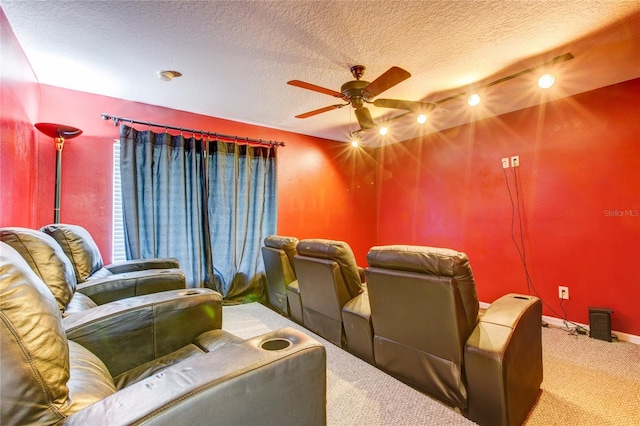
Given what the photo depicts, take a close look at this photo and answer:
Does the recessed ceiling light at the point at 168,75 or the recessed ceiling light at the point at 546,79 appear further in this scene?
the recessed ceiling light at the point at 168,75

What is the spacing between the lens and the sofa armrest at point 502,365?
1383 millimetres

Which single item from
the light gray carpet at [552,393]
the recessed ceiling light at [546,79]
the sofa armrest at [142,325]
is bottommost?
the light gray carpet at [552,393]

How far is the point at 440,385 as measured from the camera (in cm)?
162

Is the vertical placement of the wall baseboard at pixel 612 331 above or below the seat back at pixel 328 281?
below

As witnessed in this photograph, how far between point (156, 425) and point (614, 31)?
10.7 ft

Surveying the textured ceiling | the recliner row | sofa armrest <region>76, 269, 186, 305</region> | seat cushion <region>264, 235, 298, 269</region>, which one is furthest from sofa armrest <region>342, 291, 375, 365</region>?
the textured ceiling

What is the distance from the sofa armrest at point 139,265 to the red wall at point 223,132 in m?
0.56

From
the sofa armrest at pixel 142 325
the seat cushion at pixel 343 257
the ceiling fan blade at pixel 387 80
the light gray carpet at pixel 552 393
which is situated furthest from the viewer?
the seat cushion at pixel 343 257

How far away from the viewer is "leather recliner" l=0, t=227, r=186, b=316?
1.43 metres

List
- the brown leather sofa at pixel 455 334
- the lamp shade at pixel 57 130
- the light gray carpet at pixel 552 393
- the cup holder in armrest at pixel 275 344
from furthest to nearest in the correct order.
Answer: the lamp shade at pixel 57 130 < the light gray carpet at pixel 552 393 < the brown leather sofa at pixel 455 334 < the cup holder in armrest at pixel 275 344

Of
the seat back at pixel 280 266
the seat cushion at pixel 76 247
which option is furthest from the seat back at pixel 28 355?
the seat back at pixel 280 266

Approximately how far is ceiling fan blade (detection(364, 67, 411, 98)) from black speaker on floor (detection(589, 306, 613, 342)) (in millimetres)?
2814

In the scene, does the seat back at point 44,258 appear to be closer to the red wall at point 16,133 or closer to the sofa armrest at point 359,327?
the red wall at point 16,133

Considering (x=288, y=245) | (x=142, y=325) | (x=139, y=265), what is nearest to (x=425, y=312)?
(x=142, y=325)
